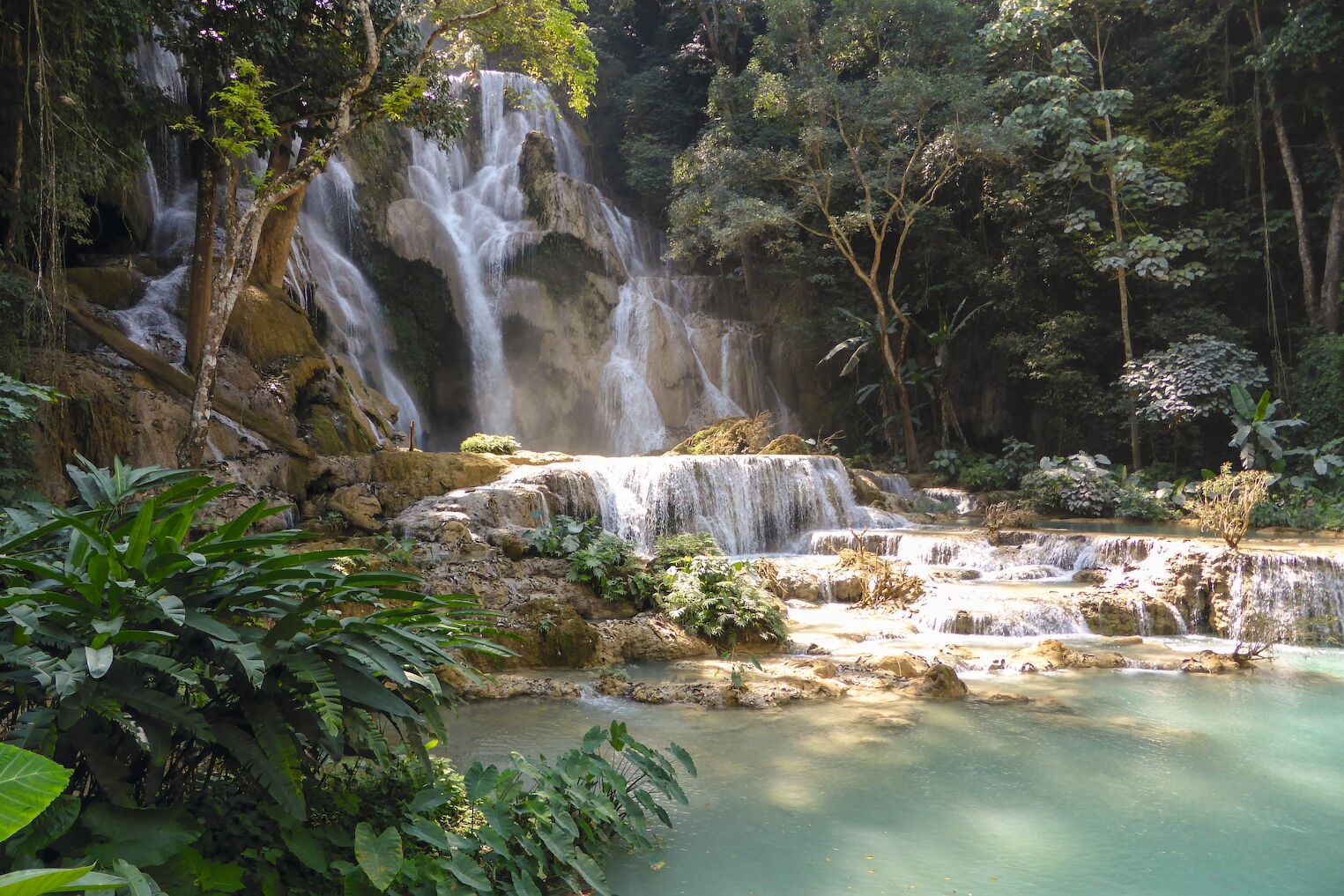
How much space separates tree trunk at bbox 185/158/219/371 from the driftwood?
0.38 metres

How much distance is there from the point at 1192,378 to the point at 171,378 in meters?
16.4

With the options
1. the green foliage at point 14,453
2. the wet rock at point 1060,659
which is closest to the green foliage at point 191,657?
the green foliage at point 14,453

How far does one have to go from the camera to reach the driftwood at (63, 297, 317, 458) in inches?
384

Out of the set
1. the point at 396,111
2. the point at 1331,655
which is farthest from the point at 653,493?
the point at 1331,655

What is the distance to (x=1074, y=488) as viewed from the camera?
1452cm

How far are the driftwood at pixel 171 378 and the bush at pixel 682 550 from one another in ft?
16.6

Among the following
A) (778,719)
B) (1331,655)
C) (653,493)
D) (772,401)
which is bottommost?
(1331,655)

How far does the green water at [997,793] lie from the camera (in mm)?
3230

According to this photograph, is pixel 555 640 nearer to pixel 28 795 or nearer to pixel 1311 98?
pixel 28 795

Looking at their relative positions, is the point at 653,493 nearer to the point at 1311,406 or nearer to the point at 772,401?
the point at 772,401

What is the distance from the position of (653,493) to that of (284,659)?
10.2 metres

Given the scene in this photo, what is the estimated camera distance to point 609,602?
7723 millimetres

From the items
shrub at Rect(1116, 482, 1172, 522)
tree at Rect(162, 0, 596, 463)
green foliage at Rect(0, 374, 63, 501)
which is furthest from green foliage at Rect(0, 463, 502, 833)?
shrub at Rect(1116, 482, 1172, 522)

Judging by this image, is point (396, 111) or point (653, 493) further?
point (653, 493)
